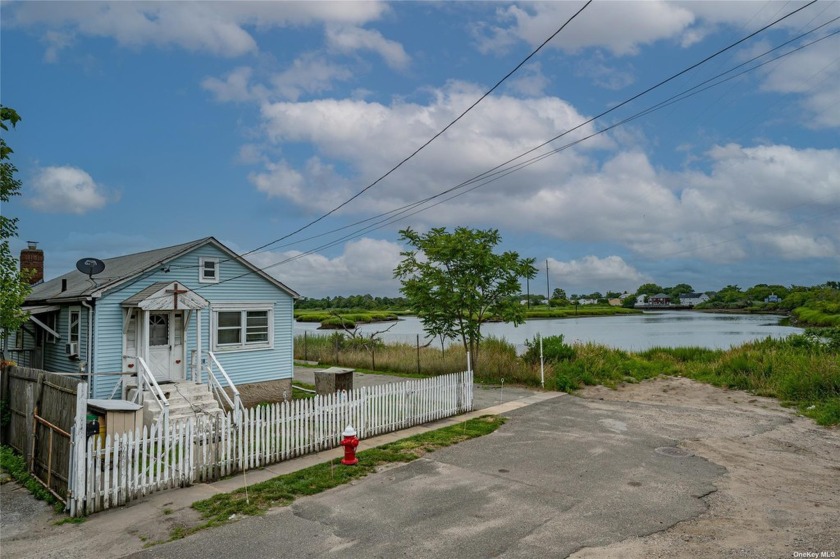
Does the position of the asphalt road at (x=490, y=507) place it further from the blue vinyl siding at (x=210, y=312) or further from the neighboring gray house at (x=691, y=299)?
the neighboring gray house at (x=691, y=299)

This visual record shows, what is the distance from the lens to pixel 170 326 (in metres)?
15.3

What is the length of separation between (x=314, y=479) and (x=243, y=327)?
952cm

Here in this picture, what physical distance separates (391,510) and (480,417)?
6.60 m

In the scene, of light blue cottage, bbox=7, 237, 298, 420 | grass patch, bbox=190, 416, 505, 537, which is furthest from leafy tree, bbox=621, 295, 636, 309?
grass patch, bbox=190, 416, 505, 537

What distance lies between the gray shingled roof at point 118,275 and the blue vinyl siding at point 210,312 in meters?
0.24

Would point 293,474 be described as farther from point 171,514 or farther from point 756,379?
point 756,379

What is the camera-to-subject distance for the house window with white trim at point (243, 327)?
16500 mm

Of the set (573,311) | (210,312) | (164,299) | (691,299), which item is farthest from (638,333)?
(691,299)

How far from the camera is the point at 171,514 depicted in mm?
7234

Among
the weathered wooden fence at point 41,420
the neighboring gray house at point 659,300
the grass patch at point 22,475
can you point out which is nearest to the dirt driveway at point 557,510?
the grass patch at point 22,475

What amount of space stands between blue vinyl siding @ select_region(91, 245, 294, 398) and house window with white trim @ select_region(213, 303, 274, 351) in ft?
0.59

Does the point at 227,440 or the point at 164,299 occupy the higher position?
the point at 164,299

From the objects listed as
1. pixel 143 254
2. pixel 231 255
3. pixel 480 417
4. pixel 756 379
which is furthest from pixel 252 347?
pixel 756 379

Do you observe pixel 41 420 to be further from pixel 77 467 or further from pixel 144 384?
pixel 144 384
